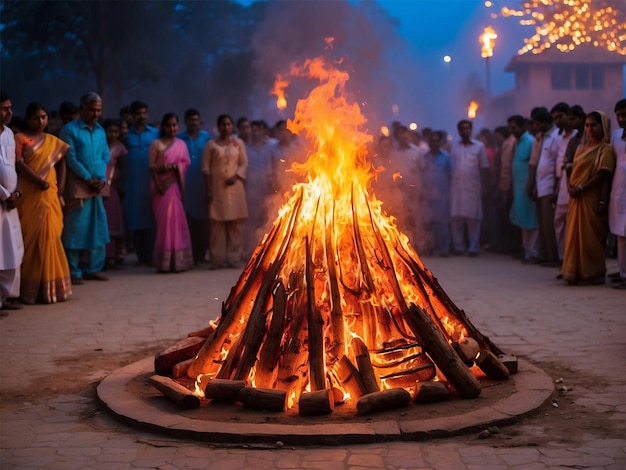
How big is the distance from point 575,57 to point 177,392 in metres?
34.5

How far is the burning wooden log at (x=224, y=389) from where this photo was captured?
17.4 feet

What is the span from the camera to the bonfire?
539 centimetres

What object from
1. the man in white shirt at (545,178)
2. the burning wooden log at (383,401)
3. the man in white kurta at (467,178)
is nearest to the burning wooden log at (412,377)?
the burning wooden log at (383,401)

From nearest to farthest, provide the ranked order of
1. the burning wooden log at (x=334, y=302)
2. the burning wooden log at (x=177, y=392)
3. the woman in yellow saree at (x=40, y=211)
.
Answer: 1. the burning wooden log at (x=177, y=392)
2. the burning wooden log at (x=334, y=302)
3. the woman in yellow saree at (x=40, y=211)

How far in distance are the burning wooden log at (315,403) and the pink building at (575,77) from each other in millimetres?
34013

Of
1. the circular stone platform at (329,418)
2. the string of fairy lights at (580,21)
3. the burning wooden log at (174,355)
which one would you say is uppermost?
the string of fairy lights at (580,21)

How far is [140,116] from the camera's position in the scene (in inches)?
548

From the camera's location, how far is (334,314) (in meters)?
5.66

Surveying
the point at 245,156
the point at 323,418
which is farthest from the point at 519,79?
the point at 323,418

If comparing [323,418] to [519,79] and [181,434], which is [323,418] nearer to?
[181,434]

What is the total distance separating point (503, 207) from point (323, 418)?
38.0 feet

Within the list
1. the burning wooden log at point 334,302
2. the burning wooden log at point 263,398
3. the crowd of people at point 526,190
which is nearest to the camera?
the burning wooden log at point 263,398

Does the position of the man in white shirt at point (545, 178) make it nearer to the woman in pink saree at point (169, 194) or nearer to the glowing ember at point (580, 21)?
the woman in pink saree at point (169, 194)

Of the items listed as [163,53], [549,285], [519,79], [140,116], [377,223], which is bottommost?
[549,285]
